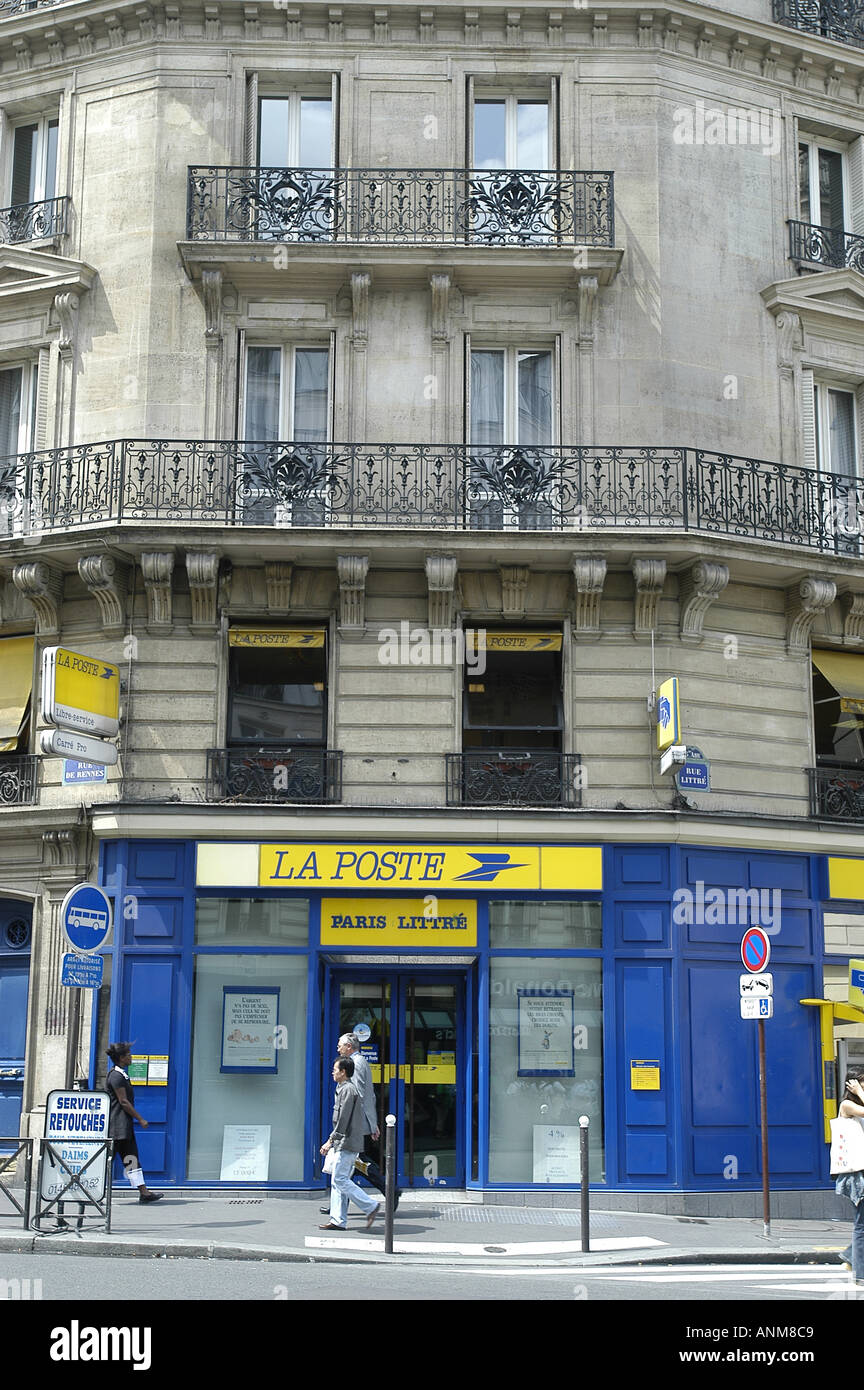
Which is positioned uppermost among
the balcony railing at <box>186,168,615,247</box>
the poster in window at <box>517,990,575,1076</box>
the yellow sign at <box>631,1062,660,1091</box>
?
the balcony railing at <box>186,168,615,247</box>

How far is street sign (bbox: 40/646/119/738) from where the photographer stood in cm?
1617

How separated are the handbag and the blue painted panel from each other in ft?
17.1

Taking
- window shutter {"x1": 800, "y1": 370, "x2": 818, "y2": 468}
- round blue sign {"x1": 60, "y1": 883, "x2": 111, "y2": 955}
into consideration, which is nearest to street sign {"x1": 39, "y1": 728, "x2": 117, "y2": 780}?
round blue sign {"x1": 60, "y1": 883, "x2": 111, "y2": 955}

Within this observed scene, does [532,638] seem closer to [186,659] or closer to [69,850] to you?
[186,659]

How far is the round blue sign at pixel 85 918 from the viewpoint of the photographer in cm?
1428

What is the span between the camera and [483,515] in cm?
1756

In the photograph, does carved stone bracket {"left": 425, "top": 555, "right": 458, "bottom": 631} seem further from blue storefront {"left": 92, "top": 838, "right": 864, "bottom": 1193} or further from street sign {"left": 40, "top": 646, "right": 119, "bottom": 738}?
street sign {"left": 40, "top": 646, "right": 119, "bottom": 738}

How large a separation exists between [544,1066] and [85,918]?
5521 mm

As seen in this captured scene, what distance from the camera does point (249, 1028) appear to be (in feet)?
55.5

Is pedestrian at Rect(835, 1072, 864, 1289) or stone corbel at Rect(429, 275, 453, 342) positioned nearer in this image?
pedestrian at Rect(835, 1072, 864, 1289)

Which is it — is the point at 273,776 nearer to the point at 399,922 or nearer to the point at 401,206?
the point at 399,922

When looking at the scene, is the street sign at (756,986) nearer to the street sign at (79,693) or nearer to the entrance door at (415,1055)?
the entrance door at (415,1055)

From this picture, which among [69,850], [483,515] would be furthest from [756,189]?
[69,850]
